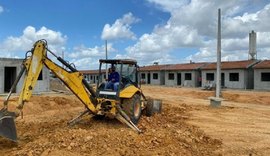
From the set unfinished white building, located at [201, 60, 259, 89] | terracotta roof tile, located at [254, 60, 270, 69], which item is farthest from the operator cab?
unfinished white building, located at [201, 60, 259, 89]

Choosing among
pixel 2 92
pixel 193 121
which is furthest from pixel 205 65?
pixel 193 121

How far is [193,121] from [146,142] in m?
5.18

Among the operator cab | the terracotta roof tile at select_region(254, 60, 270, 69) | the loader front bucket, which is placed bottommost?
the loader front bucket

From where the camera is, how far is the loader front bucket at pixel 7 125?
7383 mm

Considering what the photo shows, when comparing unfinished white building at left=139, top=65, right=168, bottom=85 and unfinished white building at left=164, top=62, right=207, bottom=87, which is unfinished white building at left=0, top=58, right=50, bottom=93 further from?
unfinished white building at left=139, top=65, right=168, bottom=85

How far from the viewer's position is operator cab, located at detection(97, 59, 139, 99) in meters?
10.4

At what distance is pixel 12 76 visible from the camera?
87.1 ft

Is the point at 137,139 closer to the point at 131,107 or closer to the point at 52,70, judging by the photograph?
the point at 131,107

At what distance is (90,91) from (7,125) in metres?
3.24

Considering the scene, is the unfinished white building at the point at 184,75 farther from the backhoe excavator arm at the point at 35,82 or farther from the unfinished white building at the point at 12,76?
the backhoe excavator arm at the point at 35,82

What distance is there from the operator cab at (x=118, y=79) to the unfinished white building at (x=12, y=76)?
1514 cm

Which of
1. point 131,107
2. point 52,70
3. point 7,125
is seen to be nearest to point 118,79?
point 131,107

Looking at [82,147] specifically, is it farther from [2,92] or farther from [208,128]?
[2,92]

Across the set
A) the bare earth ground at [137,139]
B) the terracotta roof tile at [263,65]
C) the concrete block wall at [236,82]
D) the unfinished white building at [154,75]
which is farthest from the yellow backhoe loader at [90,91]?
the unfinished white building at [154,75]
